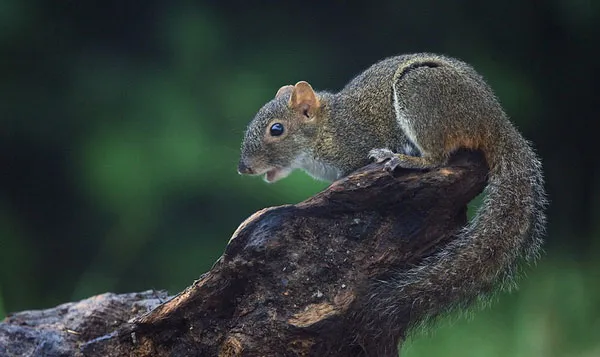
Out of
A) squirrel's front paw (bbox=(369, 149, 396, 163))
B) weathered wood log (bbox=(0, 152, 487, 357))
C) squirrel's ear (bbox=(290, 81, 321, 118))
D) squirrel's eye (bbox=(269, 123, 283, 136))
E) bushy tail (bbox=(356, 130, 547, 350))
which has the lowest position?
bushy tail (bbox=(356, 130, 547, 350))

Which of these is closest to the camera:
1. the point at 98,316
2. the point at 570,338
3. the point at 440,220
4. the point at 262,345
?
the point at 262,345

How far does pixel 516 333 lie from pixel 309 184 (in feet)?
4.98

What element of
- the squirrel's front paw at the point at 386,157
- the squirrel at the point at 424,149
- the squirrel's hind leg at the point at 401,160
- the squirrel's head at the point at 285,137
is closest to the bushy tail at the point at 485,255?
the squirrel at the point at 424,149

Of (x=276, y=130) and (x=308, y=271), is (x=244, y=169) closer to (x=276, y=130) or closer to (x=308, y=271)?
(x=276, y=130)

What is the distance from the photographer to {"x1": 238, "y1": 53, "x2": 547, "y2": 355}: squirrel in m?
2.99

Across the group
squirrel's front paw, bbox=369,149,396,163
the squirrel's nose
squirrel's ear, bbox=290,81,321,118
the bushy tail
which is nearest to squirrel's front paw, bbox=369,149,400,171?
squirrel's front paw, bbox=369,149,396,163

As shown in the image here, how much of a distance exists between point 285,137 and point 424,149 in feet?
2.44

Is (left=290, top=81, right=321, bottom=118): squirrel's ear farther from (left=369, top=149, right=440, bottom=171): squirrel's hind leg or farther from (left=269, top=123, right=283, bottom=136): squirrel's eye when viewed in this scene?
(left=369, top=149, right=440, bottom=171): squirrel's hind leg

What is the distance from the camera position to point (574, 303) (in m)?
5.16

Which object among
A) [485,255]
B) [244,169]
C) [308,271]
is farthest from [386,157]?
[244,169]

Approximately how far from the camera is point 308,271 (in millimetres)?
2914

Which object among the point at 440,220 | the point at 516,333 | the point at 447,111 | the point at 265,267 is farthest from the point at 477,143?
the point at 516,333

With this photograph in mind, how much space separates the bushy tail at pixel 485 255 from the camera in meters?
2.92

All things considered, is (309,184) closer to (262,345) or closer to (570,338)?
(570,338)
